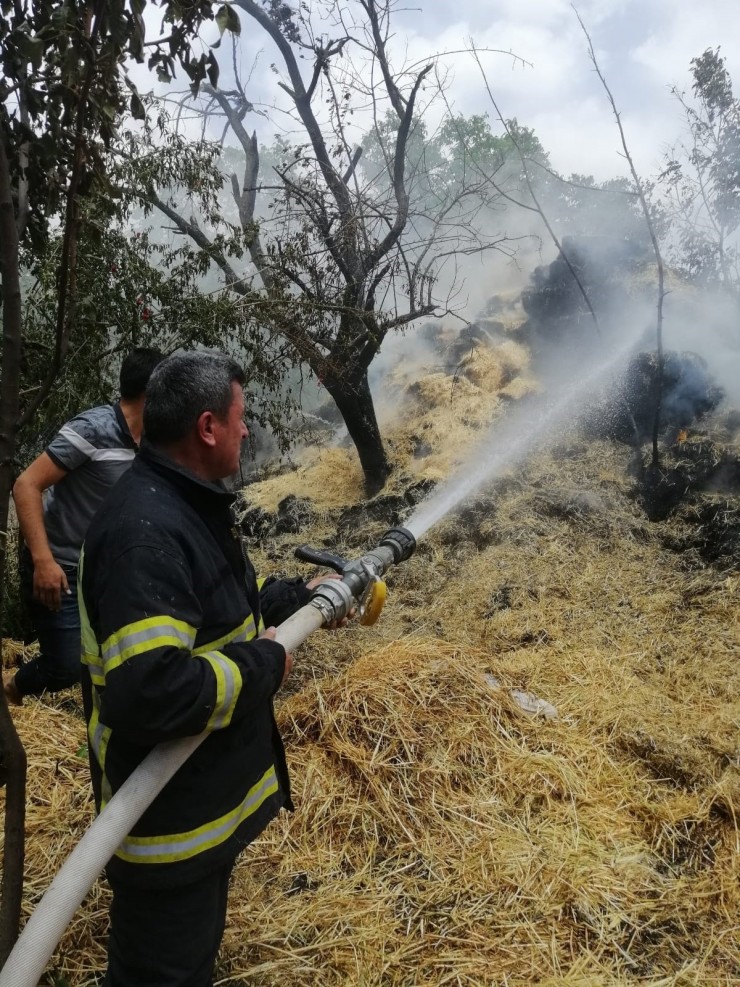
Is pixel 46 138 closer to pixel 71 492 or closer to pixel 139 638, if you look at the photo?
pixel 139 638

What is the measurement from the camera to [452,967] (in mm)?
2193

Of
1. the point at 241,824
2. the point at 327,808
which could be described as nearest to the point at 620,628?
the point at 327,808

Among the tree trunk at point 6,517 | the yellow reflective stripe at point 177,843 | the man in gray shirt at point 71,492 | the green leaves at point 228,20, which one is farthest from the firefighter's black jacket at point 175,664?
the man in gray shirt at point 71,492

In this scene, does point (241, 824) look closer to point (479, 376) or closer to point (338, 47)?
point (338, 47)

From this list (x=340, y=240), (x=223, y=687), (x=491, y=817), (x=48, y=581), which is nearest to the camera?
(x=223, y=687)

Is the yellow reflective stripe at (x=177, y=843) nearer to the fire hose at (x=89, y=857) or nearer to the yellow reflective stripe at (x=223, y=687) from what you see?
the fire hose at (x=89, y=857)

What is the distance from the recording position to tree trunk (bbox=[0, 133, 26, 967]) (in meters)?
1.38

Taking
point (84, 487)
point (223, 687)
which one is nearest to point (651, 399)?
point (84, 487)

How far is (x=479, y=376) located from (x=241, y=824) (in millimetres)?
10458

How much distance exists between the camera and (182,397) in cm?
159

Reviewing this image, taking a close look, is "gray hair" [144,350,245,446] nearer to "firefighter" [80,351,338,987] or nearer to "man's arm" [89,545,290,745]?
"firefighter" [80,351,338,987]

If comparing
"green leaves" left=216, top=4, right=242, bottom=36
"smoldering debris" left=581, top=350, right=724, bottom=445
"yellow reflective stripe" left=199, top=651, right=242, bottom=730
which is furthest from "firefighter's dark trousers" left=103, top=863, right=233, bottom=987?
"smoldering debris" left=581, top=350, right=724, bottom=445

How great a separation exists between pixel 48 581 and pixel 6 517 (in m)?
1.35

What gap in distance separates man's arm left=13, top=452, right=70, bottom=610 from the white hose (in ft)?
5.06
